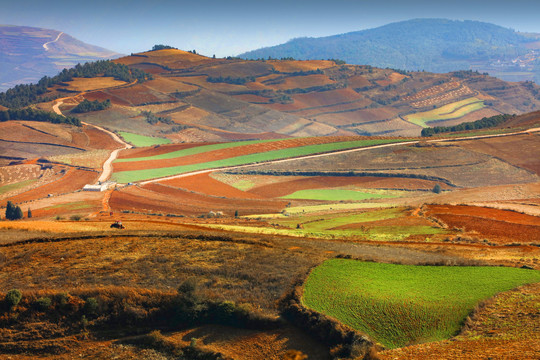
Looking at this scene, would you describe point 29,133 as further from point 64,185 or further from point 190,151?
point 64,185

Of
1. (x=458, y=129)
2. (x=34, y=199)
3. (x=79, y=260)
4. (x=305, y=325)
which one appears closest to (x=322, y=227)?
(x=79, y=260)

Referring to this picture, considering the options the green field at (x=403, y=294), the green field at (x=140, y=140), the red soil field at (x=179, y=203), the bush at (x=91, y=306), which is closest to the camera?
the green field at (x=403, y=294)

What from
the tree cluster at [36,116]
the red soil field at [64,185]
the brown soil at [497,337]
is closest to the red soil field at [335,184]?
the red soil field at [64,185]

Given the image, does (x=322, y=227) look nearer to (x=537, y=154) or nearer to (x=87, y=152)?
(x=537, y=154)

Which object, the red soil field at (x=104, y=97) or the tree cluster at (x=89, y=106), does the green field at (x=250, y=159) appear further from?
the red soil field at (x=104, y=97)

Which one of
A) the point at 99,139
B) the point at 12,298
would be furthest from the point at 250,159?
the point at 12,298

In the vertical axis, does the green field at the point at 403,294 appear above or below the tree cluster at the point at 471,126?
below
